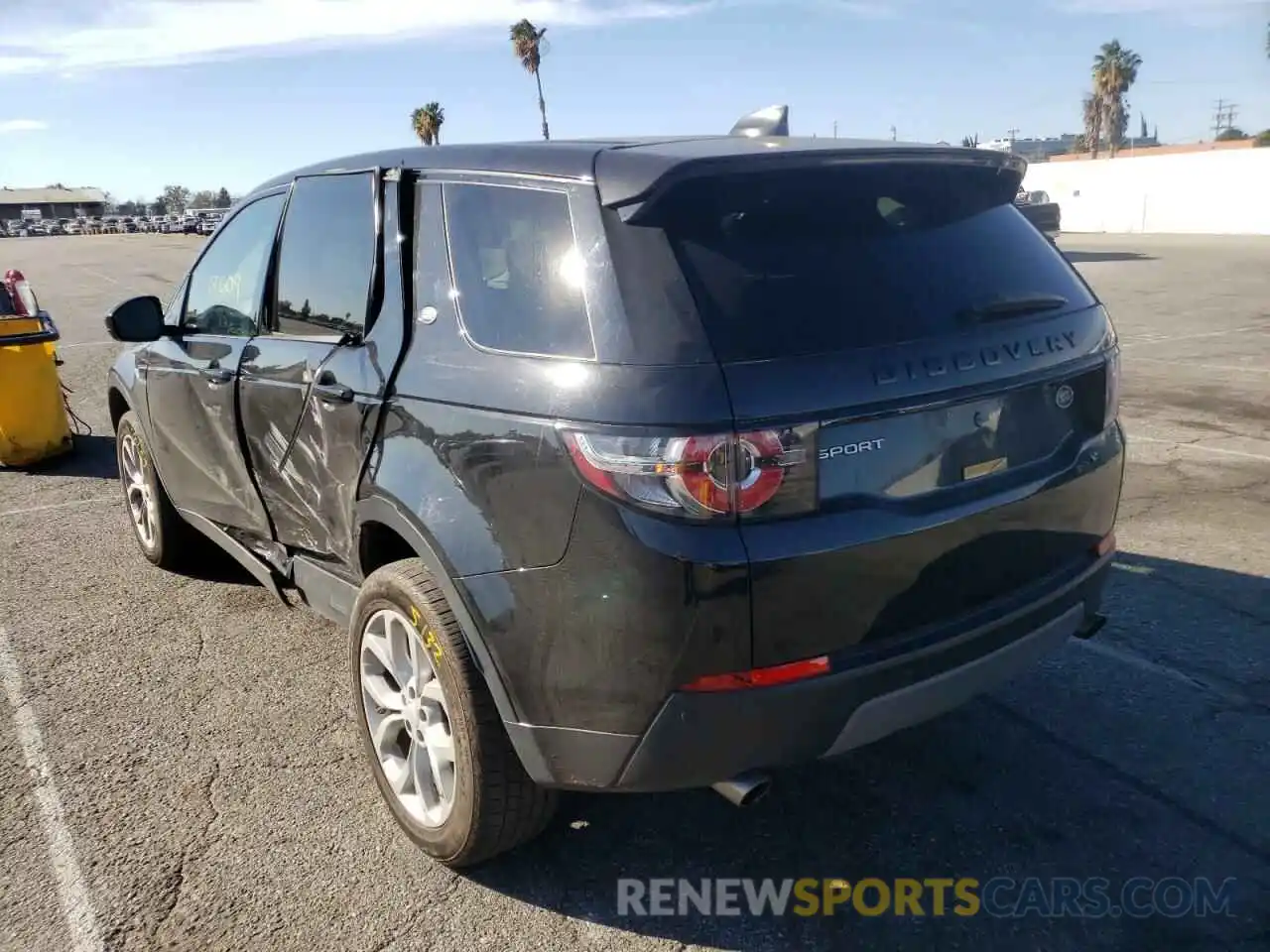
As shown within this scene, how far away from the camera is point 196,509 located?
4625 mm

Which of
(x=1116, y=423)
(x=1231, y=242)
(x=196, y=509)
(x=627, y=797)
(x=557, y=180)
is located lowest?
(x=1231, y=242)

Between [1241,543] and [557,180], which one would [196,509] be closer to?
[557,180]

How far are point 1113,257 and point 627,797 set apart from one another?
25.4 meters

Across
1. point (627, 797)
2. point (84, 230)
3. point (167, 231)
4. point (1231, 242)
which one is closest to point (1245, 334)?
point (627, 797)

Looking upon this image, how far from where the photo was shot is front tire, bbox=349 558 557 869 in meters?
2.59

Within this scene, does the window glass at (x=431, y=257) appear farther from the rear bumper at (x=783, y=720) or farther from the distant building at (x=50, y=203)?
the distant building at (x=50, y=203)

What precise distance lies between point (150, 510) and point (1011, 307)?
4.38 m

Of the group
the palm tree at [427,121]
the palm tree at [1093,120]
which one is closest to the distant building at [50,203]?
the palm tree at [427,121]

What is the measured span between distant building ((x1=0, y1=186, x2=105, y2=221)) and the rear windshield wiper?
160220 mm

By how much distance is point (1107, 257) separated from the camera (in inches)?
998

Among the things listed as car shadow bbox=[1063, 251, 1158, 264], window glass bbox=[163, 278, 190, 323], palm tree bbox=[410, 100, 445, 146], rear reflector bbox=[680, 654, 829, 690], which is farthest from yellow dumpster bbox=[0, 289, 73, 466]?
palm tree bbox=[410, 100, 445, 146]

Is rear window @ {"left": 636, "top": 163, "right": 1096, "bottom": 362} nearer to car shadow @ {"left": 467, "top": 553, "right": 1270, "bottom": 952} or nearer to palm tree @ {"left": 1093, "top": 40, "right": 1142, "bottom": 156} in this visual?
car shadow @ {"left": 467, "top": 553, "right": 1270, "bottom": 952}

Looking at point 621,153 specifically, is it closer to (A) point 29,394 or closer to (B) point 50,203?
(A) point 29,394

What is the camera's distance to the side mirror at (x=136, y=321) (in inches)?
169
